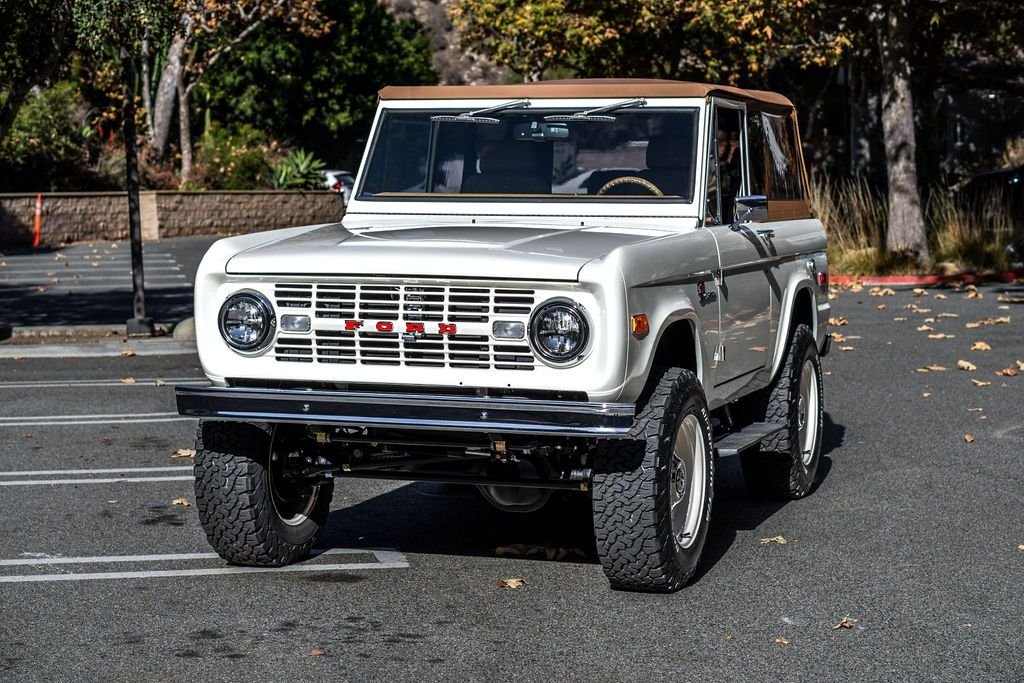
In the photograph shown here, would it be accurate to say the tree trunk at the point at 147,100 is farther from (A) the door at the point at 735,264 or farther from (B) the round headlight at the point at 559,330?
(B) the round headlight at the point at 559,330

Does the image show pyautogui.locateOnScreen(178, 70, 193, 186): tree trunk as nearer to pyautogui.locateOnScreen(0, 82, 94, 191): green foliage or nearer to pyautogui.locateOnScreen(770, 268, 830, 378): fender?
pyautogui.locateOnScreen(0, 82, 94, 191): green foliage

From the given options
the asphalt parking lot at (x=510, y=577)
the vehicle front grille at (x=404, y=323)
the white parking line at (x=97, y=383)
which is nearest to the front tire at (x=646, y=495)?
the asphalt parking lot at (x=510, y=577)

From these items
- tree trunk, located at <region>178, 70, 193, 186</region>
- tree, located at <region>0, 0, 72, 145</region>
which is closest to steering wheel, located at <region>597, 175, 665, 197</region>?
tree, located at <region>0, 0, 72, 145</region>

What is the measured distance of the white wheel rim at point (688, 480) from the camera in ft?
21.3

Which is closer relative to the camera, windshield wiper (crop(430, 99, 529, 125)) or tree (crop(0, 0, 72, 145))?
windshield wiper (crop(430, 99, 529, 125))

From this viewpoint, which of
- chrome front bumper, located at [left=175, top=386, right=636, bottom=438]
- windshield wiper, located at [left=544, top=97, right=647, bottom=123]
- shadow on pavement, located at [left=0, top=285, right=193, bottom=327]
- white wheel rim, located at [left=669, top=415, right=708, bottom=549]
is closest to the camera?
chrome front bumper, located at [left=175, top=386, right=636, bottom=438]

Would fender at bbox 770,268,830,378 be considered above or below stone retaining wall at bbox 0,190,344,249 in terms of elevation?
above

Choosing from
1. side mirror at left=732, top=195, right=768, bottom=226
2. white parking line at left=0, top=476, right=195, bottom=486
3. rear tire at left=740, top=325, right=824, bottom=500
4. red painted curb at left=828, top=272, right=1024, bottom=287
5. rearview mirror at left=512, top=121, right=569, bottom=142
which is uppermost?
rearview mirror at left=512, top=121, right=569, bottom=142

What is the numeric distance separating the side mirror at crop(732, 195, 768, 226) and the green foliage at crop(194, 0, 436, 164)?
4518 centimetres

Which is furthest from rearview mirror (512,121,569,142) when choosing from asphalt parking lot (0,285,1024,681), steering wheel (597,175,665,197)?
asphalt parking lot (0,285,1024,681)

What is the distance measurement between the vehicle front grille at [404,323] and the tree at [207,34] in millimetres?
30588

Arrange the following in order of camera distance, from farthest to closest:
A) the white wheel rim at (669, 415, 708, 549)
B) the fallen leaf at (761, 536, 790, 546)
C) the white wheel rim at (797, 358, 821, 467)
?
the white wheel rim at (797, 358, 821, 467), the fallen leaf at (761, 536, 790, 546), the white wheel rim at (669, 415, 708, 549)

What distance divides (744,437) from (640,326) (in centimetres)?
163

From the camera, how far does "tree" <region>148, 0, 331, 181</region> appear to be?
3741cm
